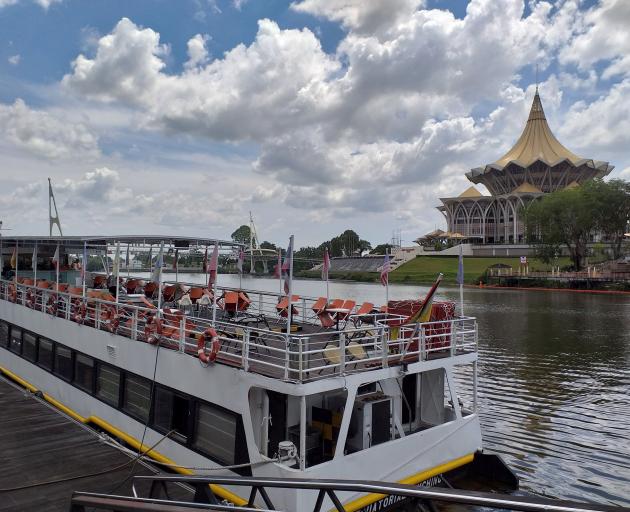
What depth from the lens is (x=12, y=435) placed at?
42.9ft

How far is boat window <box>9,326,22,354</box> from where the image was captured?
1929 centimetres

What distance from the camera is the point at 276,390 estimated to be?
9.11 meters

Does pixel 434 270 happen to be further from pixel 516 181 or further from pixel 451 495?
pixel 451 495

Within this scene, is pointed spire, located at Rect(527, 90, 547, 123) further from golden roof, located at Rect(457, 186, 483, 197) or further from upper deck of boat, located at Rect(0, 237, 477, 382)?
upper deck of boat, located at Rect(0, 237, 477, 382)

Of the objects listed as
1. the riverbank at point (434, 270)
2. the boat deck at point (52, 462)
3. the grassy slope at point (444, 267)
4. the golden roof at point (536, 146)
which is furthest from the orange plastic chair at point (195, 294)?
the golden roof at point (536, 146)

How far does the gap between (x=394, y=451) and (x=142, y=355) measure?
574 cm

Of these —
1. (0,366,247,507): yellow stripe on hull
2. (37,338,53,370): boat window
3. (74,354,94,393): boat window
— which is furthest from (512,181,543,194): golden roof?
(74,354,94,393): boat window

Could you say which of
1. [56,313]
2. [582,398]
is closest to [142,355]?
[56,313]

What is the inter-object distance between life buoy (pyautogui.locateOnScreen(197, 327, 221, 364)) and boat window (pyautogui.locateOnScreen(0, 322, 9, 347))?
1350 centimetres

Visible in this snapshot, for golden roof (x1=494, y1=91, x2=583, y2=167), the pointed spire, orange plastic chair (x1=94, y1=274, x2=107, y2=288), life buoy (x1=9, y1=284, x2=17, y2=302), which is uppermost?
the pointed spire

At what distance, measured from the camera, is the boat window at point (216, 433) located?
1007 centimetres

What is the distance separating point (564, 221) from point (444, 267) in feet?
110

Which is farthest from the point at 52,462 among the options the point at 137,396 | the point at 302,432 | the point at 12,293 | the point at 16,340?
the point at 12,293

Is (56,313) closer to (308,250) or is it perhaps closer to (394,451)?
(394,451)
